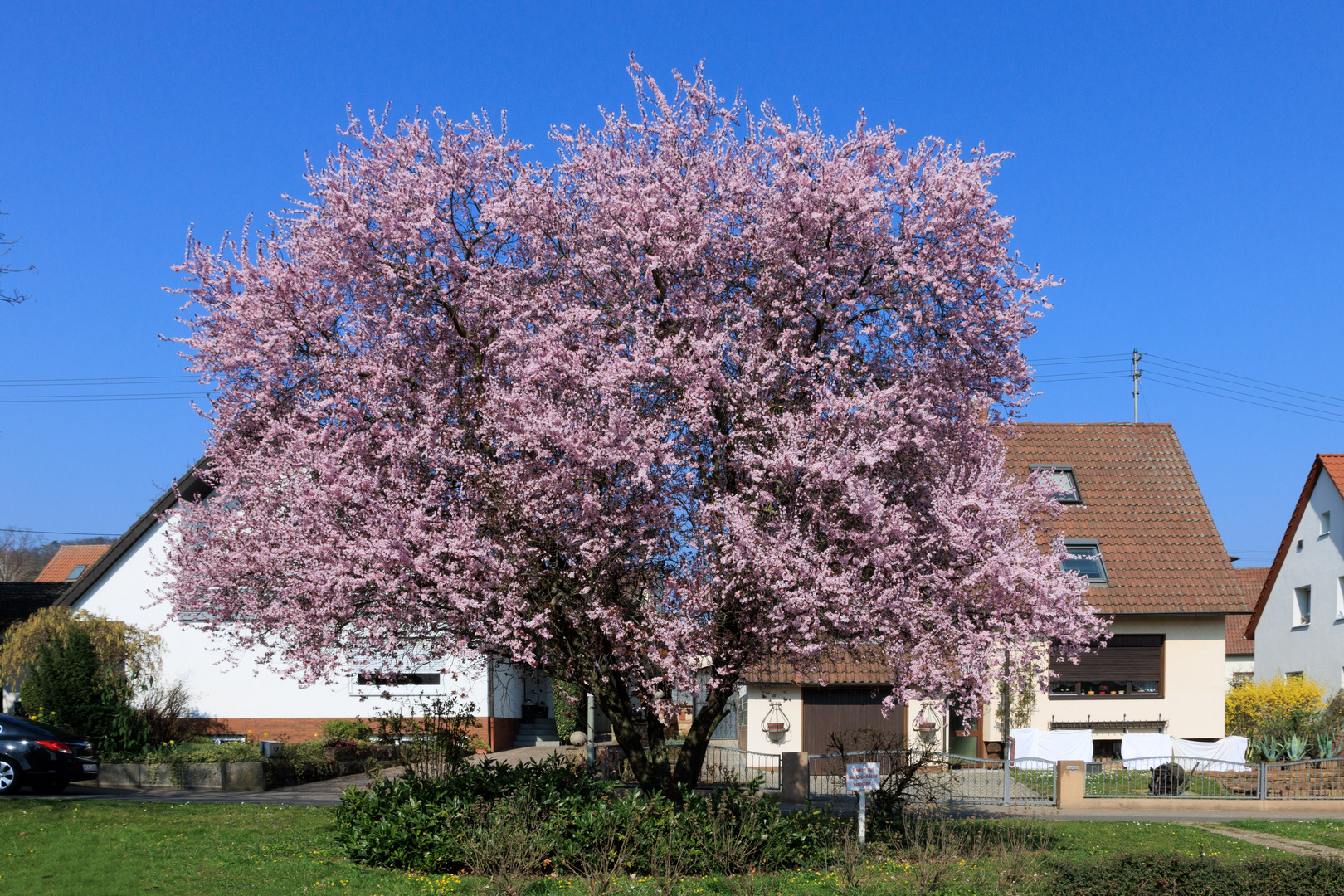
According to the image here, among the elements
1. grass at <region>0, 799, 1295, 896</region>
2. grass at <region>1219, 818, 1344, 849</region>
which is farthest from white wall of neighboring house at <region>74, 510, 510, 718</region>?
grass at <region>1219, 818, 1344, 849</region>

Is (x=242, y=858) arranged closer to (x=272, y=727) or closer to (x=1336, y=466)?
(x=272, y=727)

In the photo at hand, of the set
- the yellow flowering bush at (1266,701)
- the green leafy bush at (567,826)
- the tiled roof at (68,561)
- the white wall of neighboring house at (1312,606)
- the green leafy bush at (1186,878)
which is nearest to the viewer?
the green leafy bush at (1186,878)

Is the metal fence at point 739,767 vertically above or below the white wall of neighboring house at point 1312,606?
below

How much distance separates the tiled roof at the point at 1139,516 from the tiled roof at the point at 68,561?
55889 millimetres

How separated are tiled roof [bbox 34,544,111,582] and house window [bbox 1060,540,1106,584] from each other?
5649 cm

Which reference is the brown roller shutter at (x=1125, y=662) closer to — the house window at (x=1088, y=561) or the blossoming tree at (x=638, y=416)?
the house window at (x=1088, y=561)

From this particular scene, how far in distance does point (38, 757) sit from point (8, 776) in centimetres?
50

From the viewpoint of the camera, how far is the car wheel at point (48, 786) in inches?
748

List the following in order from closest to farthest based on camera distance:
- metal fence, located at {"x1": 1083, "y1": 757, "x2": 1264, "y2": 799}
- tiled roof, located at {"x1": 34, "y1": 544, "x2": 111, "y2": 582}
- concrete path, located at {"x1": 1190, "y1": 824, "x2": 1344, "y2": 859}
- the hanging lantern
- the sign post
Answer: the sign post
concrete path, located at {"x1": 1190, "y1": 824, "x2": 1344, "y2": 859}
metal fence, located at {"x1": 1083, "y1": 757, "x2": 1264, "y2": 799}
the hanging lantern
tiled roof, located at {"x1": 34, "y1": 544, "x2": 111, "y2": 582}

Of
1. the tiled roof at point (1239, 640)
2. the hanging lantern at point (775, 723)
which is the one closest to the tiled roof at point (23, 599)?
the hanging lantern at point (775, 723)

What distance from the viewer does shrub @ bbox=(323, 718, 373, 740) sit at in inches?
1048

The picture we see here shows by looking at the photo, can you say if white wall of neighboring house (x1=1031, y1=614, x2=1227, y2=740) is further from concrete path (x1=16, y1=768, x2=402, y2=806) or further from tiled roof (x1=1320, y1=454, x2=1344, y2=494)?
concrete path (x1=16, y1=768, x2=402, y2=806)

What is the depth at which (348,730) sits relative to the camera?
87.9ft

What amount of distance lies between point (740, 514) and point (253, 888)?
6040mm
